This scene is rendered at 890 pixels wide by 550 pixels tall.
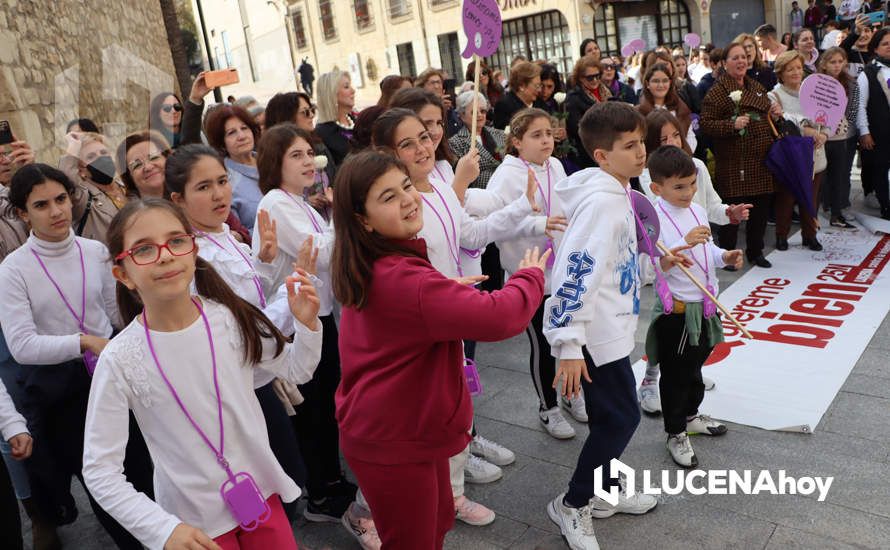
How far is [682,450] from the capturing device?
10.7 ft

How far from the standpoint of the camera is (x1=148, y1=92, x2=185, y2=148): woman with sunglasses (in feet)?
14.6

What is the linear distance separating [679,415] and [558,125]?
3.58 metres

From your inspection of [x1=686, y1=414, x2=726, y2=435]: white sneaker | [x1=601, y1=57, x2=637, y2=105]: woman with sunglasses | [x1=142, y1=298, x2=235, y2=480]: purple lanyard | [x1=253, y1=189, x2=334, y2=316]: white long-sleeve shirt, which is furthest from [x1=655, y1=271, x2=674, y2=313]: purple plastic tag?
[x1=601, y1=57, x2=637, y2=105]: woman with sunglasses

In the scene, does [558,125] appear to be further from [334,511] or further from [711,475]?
[334,511]

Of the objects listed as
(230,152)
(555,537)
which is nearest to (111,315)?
(230,152)

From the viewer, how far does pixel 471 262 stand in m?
3.36

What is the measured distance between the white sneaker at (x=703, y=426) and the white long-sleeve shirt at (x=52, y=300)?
2.79m

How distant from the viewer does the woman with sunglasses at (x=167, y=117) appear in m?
4.45

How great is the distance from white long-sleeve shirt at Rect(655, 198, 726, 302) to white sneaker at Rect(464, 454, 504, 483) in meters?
1.22

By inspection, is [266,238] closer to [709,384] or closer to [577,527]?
[577,527]

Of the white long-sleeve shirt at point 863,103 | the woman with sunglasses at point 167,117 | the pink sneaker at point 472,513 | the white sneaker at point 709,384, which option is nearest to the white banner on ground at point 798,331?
the white sneaker at point 709,384

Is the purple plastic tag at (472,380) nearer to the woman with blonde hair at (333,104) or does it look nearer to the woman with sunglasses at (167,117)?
the woman with blonde hair at (333,104)

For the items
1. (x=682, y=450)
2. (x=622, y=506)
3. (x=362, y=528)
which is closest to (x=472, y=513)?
(x=362, y=528)

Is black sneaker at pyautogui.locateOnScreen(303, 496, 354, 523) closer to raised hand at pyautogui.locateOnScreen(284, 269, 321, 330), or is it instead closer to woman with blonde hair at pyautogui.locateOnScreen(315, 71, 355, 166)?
raised hand at pyautogui.locateOnScreen(284, 269, 321, 330)
